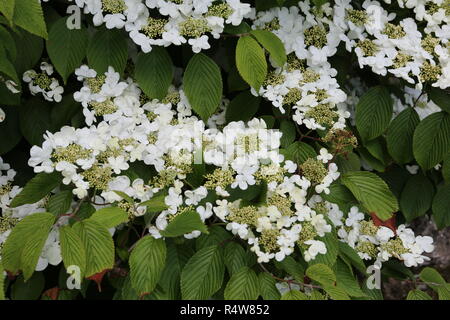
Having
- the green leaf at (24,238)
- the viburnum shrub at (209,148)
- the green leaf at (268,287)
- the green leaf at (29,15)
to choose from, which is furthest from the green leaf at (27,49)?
the green leaf at (268,287)

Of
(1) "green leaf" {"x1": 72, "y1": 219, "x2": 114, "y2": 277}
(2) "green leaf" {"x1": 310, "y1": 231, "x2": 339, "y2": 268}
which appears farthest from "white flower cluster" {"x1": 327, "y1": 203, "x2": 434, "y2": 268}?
(1) "green leaf" {"x1": 72, "y1": 219, "x2": 114, "y2": 277}

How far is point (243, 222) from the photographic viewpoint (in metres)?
1.42

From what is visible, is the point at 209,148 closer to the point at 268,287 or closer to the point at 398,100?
the point at 268,287

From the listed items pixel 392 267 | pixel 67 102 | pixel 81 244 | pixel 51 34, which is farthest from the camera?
pixel 392 267

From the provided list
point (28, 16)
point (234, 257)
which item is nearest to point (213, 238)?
point (234, 257)

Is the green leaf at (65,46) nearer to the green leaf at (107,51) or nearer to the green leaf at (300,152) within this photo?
the green leaf at (107,51)

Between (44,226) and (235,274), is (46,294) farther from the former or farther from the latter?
(235,274)

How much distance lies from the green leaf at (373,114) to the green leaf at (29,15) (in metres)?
1.02

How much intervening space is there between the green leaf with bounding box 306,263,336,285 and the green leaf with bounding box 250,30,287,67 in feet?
1.93

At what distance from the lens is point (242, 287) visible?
1.39m

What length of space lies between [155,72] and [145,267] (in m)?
0.64

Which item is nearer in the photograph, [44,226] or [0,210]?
[44,226]

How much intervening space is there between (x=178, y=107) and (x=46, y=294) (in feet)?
2.18

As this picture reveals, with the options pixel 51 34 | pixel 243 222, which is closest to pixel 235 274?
pixel 243 222
